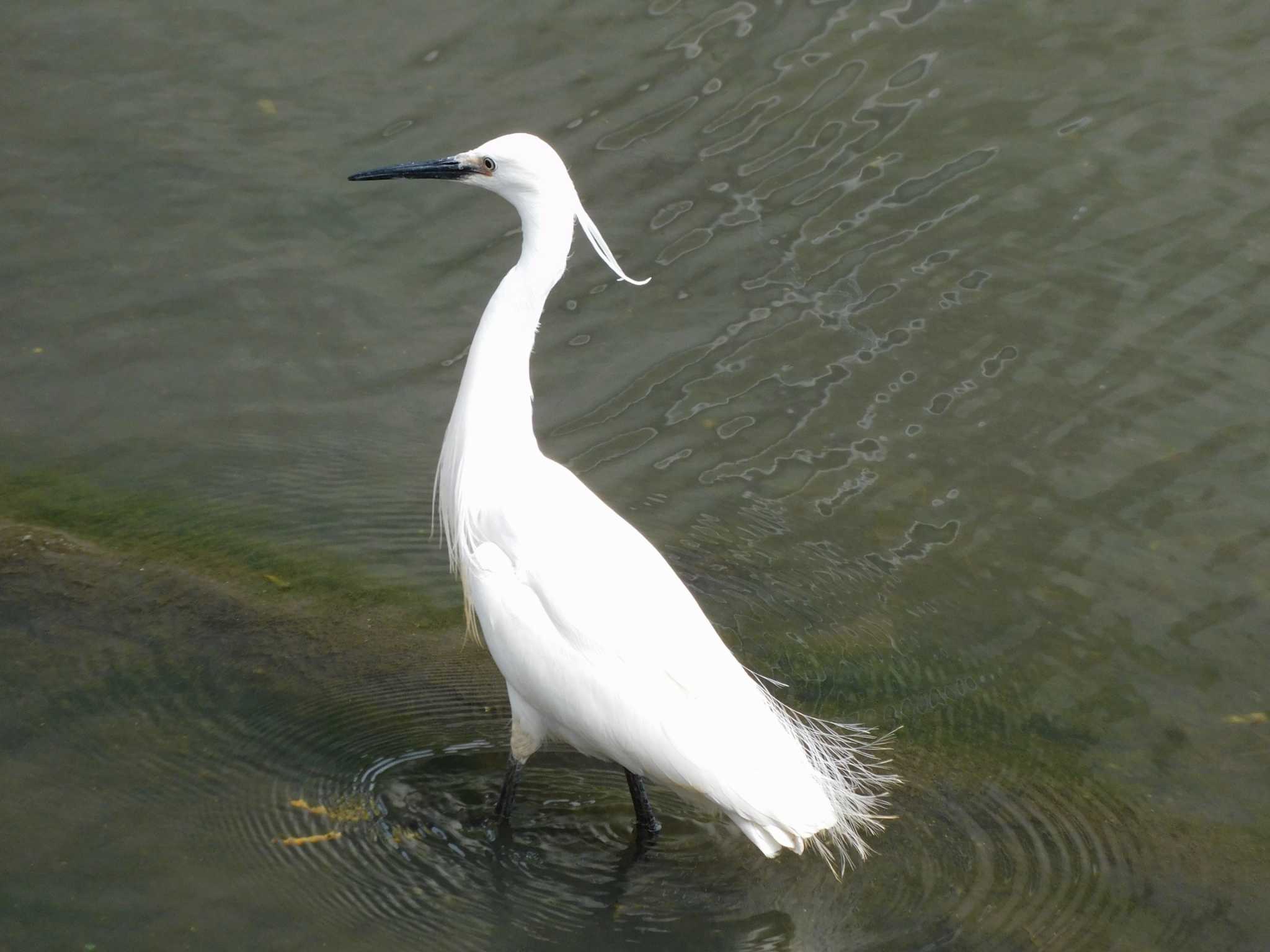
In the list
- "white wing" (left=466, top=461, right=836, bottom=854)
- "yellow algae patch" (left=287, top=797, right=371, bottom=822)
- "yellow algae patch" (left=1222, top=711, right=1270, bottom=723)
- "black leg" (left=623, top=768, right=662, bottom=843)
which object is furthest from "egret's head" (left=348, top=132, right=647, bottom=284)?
"yellow algae patch" (left=1222, top=711, right=1270, bottom=723)

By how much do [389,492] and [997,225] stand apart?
3.19 meters

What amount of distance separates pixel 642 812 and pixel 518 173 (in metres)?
1.77

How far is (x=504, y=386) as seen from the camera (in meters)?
3.96

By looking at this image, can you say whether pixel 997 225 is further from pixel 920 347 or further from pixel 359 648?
pixel 359 648

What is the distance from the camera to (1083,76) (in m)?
7.23

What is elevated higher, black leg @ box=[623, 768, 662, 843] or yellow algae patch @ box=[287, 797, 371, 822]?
yellow algae patch @ box=[287, 797, 371, 822]

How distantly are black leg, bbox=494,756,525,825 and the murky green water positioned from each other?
9cm

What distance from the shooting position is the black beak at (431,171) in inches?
153

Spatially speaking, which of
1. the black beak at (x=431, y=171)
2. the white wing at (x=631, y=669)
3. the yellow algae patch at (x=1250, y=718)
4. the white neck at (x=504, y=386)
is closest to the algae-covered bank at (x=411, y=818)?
the white wing at (x=631, y=669)

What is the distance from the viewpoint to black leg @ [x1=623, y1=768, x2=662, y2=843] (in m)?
3.67

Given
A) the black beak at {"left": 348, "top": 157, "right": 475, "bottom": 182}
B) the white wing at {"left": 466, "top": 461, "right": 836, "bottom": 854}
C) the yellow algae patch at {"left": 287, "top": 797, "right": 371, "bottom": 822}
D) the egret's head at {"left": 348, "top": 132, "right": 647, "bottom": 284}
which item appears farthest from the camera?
the black beak at {"left": 348, "top": 157, "right": 475, "bottom": 182}

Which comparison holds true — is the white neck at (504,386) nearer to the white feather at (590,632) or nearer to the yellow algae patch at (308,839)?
the white feather at (590,632)

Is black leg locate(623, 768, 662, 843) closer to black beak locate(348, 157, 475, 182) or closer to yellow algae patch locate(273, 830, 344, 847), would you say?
yellow algae patch locate(273, 830, 344, 847)

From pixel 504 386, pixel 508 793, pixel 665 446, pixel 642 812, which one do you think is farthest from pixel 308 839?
pixel 665 446
